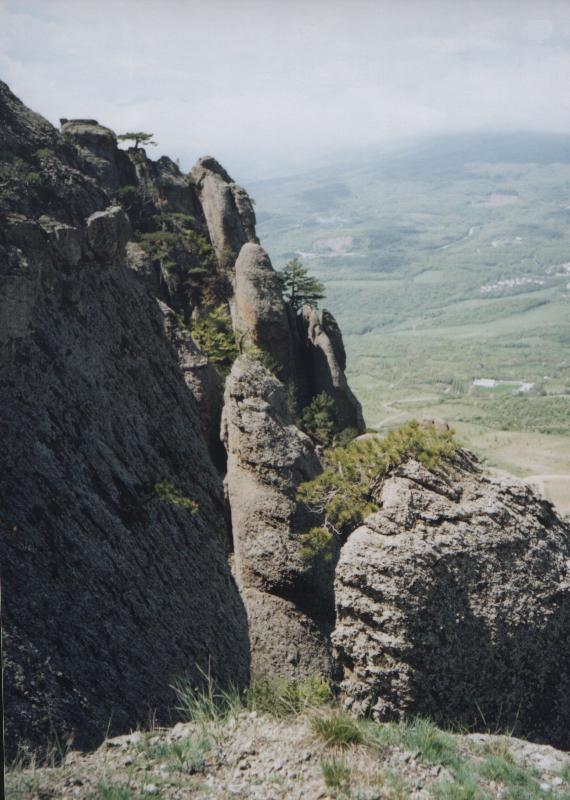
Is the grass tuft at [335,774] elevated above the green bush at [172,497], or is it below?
below

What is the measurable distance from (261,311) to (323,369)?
5138mm

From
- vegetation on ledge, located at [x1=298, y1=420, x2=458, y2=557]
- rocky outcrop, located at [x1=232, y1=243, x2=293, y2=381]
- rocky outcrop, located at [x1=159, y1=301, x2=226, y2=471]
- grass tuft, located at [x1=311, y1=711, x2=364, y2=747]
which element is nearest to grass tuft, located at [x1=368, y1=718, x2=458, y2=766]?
grass tuft, located at [x1=311, y1=711, x2=364, y2=747]

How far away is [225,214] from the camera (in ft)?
121

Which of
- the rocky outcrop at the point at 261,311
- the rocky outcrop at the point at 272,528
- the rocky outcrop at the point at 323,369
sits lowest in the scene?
the rocky outcrop at the point at 272,528

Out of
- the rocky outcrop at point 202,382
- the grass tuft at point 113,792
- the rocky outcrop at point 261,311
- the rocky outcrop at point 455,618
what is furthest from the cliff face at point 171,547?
the rocky outcrop at point 261,311

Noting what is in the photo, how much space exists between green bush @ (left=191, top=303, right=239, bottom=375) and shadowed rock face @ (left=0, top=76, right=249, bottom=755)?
8615 mm

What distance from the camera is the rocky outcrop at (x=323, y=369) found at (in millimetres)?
32000

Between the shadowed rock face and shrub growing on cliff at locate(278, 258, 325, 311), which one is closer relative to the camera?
the shadowed rock face

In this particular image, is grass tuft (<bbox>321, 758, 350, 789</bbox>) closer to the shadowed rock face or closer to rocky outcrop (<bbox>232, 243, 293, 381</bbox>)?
the shadowed rock face

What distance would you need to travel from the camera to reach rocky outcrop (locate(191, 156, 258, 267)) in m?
36.4

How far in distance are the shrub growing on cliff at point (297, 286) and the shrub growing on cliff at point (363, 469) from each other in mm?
21394

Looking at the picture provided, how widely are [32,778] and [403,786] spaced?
3676 millimetres

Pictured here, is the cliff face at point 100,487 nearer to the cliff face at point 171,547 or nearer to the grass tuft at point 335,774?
the cliff face at point 171,547

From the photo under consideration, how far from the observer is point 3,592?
26.3 ft
